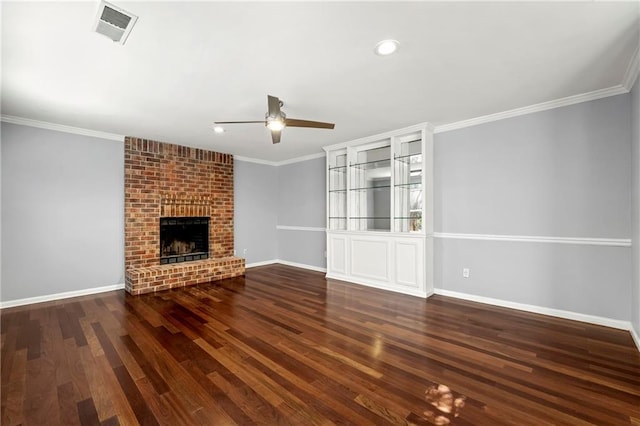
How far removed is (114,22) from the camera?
188 centimetres

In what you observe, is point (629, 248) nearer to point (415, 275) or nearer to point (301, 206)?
point (415, 275)

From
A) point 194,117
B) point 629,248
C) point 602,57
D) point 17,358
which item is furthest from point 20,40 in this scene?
point 629,248

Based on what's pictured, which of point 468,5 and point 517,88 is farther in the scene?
point 517,88

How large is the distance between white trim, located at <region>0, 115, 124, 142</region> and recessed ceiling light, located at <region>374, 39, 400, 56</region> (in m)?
4.42

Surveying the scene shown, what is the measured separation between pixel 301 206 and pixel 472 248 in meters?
3.59

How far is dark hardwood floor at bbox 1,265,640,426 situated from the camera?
1.77m

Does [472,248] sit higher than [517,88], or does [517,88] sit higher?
[517,88]

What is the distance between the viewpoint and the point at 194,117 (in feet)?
12.3

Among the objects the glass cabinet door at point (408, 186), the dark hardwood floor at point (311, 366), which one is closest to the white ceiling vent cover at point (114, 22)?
the dark hardwood floor at point (311, 366)

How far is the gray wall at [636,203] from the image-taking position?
2556mm

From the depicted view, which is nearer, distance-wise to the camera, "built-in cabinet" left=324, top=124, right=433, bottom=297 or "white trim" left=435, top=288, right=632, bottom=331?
"white trim" left=435, top=288, right=632, bottom=331

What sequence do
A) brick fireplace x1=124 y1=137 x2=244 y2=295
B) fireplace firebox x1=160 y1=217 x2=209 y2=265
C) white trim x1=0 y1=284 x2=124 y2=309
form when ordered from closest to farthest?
white trim x1=0 y1=284 x2=124 y2=309
brick fireplace x1=124 y1=137 x2=244 y2=295
fireplace firebox x1=160 y1=217 x2=209 y2=265

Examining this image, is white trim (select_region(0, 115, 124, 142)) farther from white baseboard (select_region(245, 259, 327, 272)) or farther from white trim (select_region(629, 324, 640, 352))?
white trim (select_region(629, 324, 640, 352))

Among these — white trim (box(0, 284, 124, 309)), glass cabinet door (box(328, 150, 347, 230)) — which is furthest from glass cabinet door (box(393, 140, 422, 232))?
white trim (box(0, 284, 124, 309))
